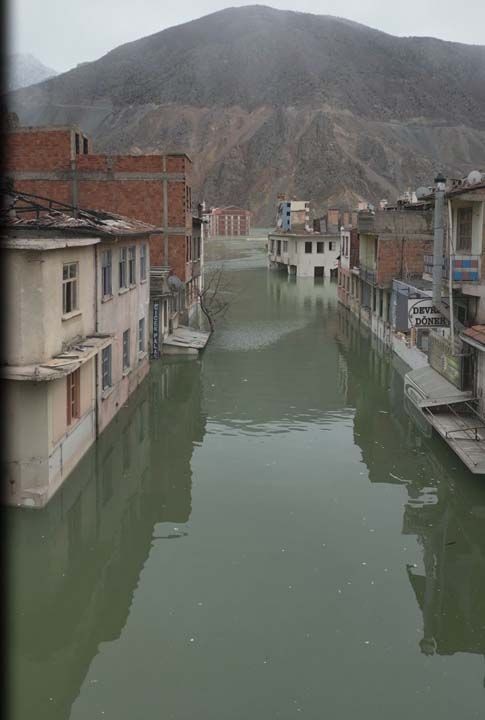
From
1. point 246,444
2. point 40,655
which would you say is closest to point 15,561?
point 40,655

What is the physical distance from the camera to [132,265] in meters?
23.2

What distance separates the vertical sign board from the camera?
27.4 metres

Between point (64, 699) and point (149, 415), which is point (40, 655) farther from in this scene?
point (149, 415)

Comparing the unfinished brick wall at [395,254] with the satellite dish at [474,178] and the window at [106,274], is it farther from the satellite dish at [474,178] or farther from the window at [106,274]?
the window at [106,274]

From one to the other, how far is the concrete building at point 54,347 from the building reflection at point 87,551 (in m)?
0.61

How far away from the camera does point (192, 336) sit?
1250 inches

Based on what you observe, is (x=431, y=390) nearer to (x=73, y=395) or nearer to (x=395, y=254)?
(x=73, y=395)

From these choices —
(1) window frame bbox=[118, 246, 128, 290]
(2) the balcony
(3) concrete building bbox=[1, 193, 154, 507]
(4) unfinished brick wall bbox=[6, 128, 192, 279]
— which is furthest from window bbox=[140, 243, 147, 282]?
(2) the balcony

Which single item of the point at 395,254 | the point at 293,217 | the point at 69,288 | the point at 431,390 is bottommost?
the point at 431,390

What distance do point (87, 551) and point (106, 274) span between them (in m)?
8.70

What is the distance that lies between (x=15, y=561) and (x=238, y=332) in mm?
26038

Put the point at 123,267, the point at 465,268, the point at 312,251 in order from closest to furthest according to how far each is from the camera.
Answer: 1. the point at 465,268
2. the point at 123,267
3. the point at 312,251

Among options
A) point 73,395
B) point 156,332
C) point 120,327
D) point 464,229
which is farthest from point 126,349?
point 464,229

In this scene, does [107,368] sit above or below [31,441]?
above
